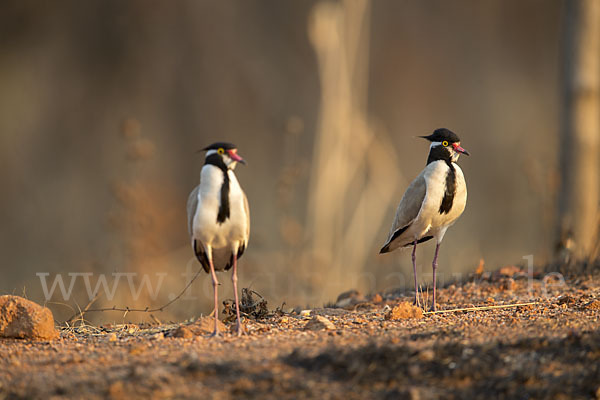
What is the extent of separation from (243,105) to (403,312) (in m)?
10.7

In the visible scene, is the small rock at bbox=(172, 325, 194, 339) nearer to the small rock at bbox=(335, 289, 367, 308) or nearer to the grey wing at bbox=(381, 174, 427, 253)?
the small rock at bbox=(335, 289, 367, 308)

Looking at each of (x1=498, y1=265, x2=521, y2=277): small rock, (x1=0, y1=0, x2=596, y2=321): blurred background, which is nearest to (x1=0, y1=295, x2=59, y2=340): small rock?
(x1=498, y1=265, x2=521, y2=277): small rock

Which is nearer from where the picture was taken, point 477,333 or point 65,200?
point 477,333

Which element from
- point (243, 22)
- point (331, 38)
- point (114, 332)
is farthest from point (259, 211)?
point (114, 332)

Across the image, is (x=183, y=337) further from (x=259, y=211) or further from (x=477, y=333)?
(x=259, y=211)

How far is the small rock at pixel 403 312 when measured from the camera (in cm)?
448

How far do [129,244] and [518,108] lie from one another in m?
11.8

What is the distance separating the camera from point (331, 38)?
764 cm

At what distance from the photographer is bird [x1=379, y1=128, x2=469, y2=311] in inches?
206

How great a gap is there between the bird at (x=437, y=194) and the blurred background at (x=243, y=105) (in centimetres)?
438

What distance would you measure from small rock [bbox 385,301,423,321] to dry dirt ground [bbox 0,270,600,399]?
4.4 inches

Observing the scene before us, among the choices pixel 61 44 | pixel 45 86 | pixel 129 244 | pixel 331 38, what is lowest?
pixel 129 244

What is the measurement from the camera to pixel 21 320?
410 centimetres

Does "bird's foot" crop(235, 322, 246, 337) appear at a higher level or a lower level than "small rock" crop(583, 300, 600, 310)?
lower
